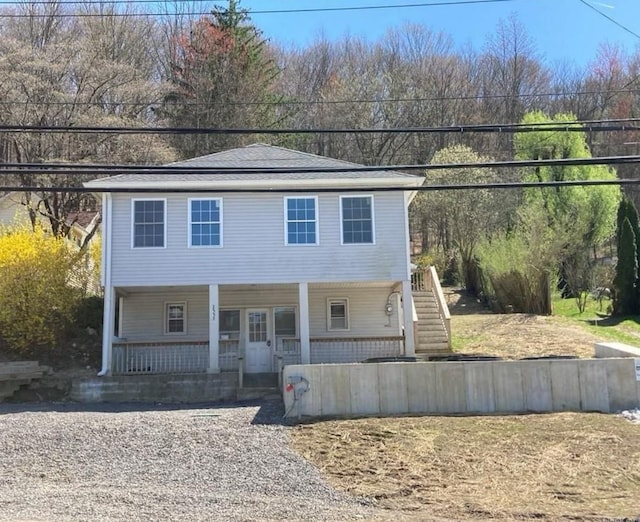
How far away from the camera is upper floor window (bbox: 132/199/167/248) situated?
17.4 metres

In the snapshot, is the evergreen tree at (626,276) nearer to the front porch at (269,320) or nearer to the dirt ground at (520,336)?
the dirt ground at (520,336)

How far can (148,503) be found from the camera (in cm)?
729

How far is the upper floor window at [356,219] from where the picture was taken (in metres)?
17.7

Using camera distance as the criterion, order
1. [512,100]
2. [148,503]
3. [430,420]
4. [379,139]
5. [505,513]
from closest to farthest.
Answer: [505,513]
[148,503]
[430,420]
[512,100]
[379,139]

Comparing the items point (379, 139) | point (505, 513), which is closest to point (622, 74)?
point (379, 139)

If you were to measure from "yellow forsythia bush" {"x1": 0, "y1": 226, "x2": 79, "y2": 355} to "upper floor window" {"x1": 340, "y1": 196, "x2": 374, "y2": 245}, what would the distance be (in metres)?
9.14

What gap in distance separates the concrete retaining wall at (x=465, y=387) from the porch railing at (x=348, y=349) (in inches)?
197

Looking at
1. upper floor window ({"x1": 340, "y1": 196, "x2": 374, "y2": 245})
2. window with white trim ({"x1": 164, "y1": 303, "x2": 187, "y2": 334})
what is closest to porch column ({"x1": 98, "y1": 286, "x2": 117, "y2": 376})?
window with white trim ({"x1": 164, "y1": 303, "x2": 187, "y2": 334})

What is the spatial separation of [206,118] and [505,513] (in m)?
28.1

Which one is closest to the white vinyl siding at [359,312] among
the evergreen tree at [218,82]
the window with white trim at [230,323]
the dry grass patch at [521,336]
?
the window with white trim at [230,323]

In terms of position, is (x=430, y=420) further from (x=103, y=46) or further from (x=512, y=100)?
(x=512, y=100)

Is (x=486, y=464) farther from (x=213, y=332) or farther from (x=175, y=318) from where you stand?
(x=175, y=318)

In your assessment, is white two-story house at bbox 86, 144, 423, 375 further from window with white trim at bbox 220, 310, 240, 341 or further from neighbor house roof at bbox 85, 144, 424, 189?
window with white trim at bbox 220, 310, 240, 341

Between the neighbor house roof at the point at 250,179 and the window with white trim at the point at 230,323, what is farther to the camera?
the window with white trim at the point at 230,323
